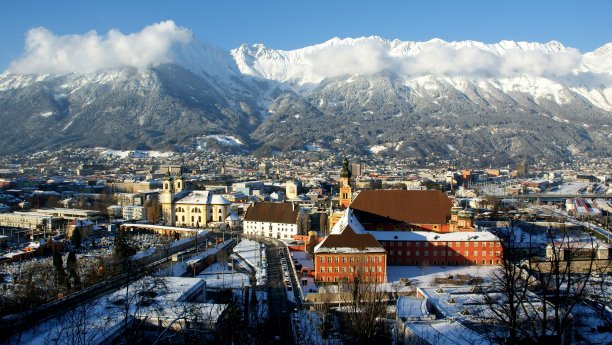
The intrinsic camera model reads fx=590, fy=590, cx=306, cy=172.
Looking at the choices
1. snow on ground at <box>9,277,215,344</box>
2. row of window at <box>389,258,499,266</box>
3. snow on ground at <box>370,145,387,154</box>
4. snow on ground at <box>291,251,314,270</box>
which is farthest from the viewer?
snow on ground at <box>370,145,387,154</box>

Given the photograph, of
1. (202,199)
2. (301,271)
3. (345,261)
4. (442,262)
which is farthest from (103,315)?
(202,199)

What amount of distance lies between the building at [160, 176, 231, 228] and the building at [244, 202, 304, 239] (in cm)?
740

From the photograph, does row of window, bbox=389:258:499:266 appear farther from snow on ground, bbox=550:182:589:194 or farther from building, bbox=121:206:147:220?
snow on ground, bbox=550:182:589:194

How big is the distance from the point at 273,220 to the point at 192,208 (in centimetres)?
Answer: 1121

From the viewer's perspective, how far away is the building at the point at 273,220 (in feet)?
136

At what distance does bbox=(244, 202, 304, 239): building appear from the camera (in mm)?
41375

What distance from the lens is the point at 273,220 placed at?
42125 mm

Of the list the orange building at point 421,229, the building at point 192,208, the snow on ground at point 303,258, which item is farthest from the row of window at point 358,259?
the building at point 192,208

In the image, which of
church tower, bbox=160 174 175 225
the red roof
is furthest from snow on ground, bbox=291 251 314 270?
church tower, bbox=160 174 175 225

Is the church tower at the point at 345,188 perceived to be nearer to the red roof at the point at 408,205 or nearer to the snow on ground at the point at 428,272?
the red roof at the point at 408,205

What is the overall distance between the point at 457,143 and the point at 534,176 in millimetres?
46479

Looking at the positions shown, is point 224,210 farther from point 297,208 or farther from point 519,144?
point 519,144

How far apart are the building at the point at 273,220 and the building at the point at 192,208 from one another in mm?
7401

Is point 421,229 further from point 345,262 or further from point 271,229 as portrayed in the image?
point 271,229
